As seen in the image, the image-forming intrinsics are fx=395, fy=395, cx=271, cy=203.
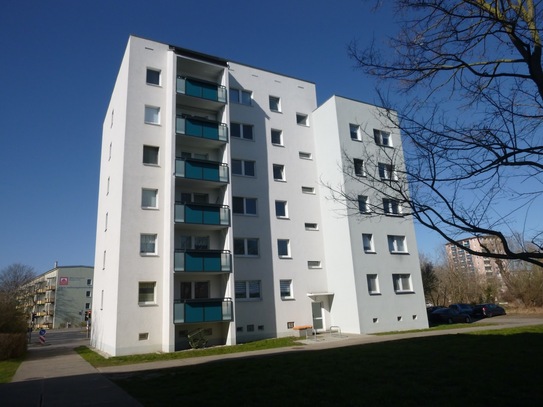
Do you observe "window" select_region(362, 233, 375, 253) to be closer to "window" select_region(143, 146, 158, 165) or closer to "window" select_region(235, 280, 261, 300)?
"window" select_region(235, 280, 261, 300)

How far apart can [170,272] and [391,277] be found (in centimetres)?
1417

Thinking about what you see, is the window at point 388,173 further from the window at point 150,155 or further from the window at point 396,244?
the window at point 396,244

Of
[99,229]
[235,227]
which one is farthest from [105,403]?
[99,229]

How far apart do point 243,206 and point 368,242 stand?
8504mm

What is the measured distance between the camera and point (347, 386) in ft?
27.6

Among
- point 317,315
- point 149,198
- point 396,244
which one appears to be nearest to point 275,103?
point 149,198

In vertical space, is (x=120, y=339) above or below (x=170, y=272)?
below

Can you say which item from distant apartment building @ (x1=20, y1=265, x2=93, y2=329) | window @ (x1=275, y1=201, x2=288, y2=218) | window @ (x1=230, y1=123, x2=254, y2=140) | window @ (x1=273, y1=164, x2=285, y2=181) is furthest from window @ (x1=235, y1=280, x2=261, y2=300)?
distant apartment building @ (x1=20, y1=265, x2=93, y2=329)

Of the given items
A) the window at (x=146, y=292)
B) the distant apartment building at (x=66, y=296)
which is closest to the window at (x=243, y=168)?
the window at (x=146, y=292)

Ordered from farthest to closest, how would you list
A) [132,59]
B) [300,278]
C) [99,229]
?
[99,229], [300,278], [132,59]

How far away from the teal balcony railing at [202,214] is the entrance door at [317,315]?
814 cm

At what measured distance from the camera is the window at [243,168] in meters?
25.8

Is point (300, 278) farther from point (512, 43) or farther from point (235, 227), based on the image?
point (512, 43)

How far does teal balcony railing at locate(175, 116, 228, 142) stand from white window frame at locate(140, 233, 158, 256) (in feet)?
20.2
